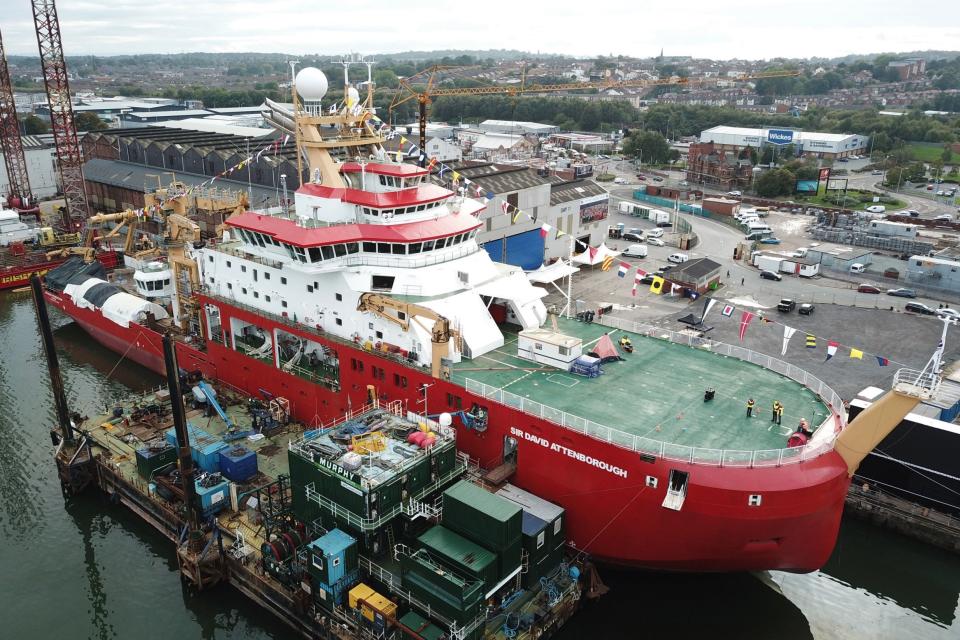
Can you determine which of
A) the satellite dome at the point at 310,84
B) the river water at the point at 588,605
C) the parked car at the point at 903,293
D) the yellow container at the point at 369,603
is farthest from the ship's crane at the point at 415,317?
the parked car at the point at 903,293

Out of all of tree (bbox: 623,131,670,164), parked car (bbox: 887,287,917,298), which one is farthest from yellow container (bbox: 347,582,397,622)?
tree (bbox: 623,131,670,164)

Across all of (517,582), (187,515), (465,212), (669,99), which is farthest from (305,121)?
(669,99)

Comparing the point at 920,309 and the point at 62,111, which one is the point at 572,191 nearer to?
the point at 920,309

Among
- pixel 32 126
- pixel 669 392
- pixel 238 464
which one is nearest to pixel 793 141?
pixel 669 392

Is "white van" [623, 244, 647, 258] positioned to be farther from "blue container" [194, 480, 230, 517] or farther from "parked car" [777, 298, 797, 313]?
"blue container" [194, 480, 230, 517]

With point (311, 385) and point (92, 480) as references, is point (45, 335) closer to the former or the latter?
point (92, 480)
